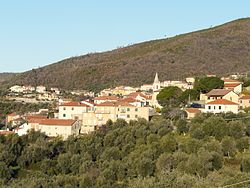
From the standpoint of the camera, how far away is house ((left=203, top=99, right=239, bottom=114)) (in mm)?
37906

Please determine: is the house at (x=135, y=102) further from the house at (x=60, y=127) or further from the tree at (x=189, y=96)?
the house at (x=60, y=127)

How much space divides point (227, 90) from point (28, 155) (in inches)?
714

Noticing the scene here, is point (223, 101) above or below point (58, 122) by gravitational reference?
above

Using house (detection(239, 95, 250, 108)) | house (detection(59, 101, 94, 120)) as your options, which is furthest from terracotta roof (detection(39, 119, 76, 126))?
house (detection(239, 95, 250, 108))

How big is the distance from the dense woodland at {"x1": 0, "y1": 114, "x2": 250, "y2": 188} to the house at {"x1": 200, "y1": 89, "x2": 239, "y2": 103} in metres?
5.81

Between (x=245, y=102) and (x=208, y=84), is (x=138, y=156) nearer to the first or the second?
(x=245, y=102)

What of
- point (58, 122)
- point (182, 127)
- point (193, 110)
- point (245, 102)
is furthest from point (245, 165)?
point (58, 122)

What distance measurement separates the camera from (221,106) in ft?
126

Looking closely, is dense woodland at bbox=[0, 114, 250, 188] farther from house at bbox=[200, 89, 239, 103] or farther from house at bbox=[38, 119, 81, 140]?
house at bbox=[200, 89, 239, 103]

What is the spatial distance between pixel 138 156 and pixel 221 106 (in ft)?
38.0

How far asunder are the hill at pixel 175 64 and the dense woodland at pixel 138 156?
44.5m

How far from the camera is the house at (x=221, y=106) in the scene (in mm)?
37906

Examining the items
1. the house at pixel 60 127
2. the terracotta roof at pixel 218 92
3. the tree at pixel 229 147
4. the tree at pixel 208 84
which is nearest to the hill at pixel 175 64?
the tree at pixel 208 84

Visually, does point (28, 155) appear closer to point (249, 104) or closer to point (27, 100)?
point (249, 104)
